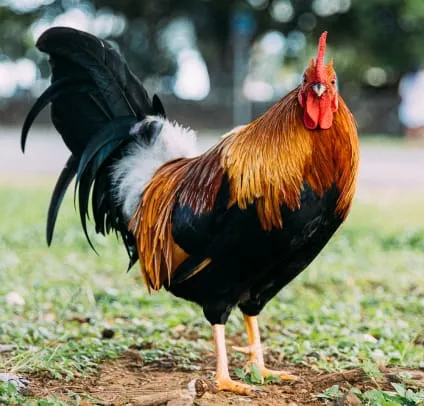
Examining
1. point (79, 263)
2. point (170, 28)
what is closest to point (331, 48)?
point (170, 28)

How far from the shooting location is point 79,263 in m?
6.25

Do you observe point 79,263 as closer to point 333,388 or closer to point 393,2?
point 333,388

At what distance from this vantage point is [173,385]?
3207 millimetres

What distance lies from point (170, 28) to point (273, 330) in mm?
22939

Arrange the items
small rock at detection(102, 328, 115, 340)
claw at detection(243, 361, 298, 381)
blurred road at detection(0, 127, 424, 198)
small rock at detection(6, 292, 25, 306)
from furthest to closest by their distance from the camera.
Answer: blurred road at detection(0, 127, 424, 198) → small rock at detection(6, 292, 25, 306) → small rock at detection(102, 328, 115, 340) → claw at detection(243, 361, 298, 381)

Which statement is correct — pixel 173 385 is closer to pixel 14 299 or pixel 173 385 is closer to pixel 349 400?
pixel 349 400

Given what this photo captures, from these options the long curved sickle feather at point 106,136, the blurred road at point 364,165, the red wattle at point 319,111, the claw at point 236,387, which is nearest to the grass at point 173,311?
the claw at point 236,387

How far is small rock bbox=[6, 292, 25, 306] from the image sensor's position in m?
4.82

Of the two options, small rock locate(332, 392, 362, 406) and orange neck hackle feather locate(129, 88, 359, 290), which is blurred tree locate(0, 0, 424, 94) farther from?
small rock locate(332, 392, 362, 406)

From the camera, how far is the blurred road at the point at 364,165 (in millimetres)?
12330

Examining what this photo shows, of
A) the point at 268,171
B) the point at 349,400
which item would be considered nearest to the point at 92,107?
the point at 268,171

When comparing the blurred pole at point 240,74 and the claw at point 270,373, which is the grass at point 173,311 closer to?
the claw at point 270,373

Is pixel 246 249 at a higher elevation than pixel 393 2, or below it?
below

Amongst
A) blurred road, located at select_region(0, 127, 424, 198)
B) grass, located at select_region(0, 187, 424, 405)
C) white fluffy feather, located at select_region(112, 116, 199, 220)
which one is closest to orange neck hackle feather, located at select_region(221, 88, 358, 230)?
white fluffy feather, located at select_region(112, 116, 199, 220)
